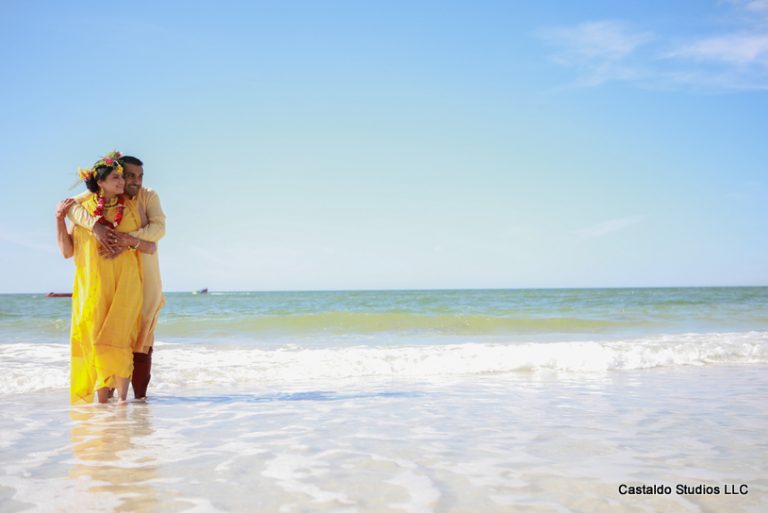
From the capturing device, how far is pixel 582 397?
17.8ft

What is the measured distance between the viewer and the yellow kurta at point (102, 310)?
4.93 metres

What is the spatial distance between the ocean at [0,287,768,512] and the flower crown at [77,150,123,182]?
182 cm

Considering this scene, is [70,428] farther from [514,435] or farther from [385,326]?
[385,326]

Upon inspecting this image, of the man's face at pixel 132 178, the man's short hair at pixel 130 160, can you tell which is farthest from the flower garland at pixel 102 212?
the man's short hair at pixel 130 160

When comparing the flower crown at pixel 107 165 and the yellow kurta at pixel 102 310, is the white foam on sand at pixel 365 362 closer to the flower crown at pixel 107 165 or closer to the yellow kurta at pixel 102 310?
the yellow kurta at pixel 102 310

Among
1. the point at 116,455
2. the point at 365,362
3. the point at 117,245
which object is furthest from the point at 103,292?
the point at 365,362

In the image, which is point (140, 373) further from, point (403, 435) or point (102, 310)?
point (403, 435)

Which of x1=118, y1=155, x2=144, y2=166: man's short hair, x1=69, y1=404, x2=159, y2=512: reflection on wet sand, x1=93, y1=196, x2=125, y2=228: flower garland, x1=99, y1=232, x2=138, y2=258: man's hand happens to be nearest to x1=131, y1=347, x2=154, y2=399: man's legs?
x1=69, y1=404, x2=159, y2=512: reflection on wet sand

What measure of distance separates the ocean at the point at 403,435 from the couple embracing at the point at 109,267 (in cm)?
31

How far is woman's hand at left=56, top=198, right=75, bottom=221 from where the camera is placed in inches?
194

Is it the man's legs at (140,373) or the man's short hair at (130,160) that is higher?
the man's short hair at (130,160)

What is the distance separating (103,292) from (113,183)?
2.82 ft

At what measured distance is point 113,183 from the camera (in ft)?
16.1

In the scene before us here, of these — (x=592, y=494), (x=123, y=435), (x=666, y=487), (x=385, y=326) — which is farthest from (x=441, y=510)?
(x=385, y=326)
